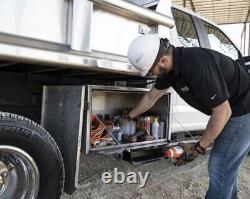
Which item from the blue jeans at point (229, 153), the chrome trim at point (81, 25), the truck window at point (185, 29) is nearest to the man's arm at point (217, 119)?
the blue jeans at point (229, 153)

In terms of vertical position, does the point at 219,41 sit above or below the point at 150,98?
above

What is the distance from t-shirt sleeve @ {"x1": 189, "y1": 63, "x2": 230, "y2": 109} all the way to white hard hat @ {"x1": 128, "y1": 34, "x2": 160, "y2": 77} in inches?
11.8

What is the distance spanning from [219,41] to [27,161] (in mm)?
3652

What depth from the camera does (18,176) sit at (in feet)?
6.04

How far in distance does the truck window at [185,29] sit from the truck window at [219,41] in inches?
16.7

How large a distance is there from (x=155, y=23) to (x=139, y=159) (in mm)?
1213

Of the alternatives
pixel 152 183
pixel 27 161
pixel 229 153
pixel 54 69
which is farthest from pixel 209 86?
pixel 152 183

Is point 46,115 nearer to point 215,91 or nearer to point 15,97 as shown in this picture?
point 15,97

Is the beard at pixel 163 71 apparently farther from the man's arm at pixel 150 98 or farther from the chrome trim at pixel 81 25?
the chrome trim at pixel 81 25

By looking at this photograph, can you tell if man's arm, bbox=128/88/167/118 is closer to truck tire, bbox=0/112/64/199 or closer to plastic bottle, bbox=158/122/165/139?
plastic bottle, bbox=158/122/165/139

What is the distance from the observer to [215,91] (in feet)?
6.17

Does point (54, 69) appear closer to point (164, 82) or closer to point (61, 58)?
point (61, 58)

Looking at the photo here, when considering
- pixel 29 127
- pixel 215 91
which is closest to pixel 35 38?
pixel 29 127

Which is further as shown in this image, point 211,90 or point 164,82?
point 164,82
